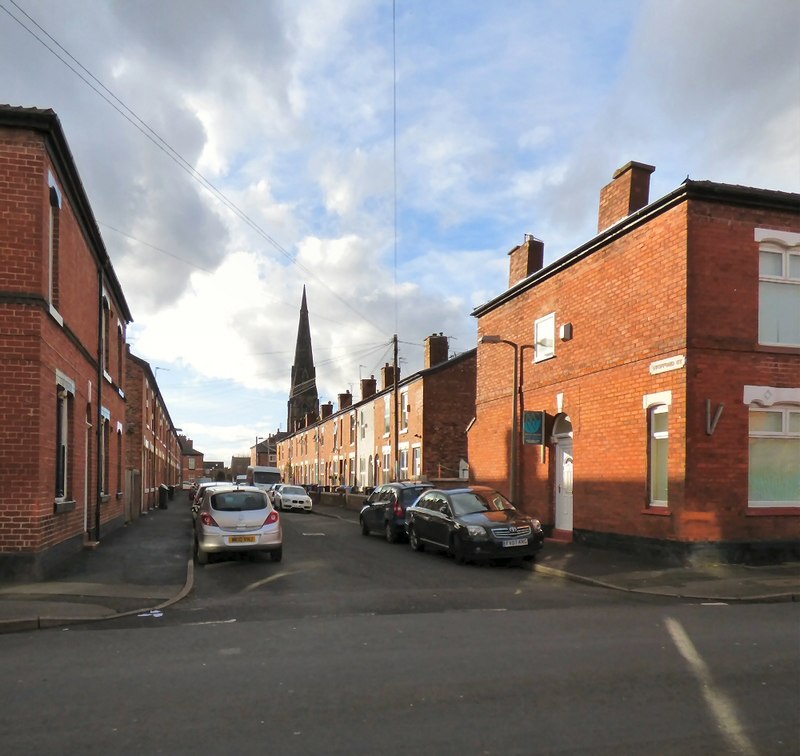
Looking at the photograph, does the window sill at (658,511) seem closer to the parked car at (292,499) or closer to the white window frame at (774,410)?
the white window frame at (774,410)

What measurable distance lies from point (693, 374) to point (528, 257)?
850 centimetres

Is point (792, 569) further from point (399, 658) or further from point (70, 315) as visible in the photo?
point (70, 315)

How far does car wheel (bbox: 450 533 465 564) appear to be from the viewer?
15.5 metres

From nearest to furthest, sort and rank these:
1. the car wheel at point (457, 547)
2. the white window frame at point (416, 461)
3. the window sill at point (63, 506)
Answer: the window sill at point (63, 506)
the car wheel at point (457, 547)
the white window frame at point (416, 461)

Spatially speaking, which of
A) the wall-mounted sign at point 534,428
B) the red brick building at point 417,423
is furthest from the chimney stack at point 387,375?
the wall-mounted sign at point 534,428

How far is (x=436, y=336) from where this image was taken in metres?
39.4

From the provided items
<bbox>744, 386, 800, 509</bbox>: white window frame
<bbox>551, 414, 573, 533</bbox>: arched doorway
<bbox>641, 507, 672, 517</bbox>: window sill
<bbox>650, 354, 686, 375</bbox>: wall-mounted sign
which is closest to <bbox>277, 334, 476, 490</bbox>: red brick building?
<bbox>551, 414, 573, 533</bbox>: arched doorway

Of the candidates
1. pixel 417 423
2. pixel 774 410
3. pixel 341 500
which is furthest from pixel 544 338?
pixel 341 500

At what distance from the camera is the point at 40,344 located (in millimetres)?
12266

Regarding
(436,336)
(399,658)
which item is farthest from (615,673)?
(436,336)

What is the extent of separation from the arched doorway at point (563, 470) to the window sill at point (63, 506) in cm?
1107

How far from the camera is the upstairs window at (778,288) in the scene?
15031 mm

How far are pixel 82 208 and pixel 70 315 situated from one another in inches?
95.5

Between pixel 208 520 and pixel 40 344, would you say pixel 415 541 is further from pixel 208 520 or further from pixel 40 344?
pixel 40 344
